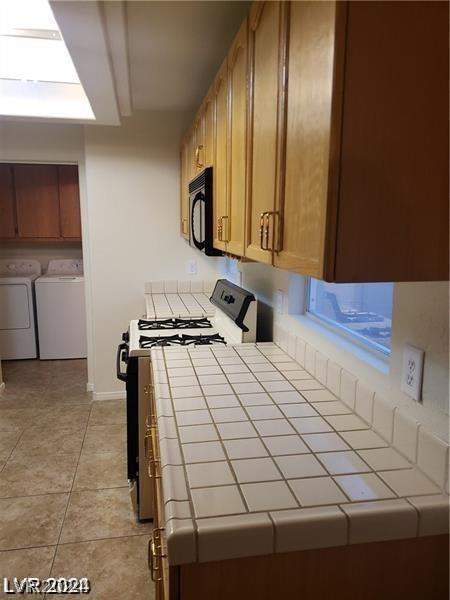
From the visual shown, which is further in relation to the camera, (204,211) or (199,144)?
(199,144)

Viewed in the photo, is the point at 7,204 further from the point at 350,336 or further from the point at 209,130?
the point at 350,336

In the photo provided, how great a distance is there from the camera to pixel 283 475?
102cm

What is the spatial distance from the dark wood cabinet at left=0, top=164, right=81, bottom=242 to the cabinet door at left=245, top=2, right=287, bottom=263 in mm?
3884

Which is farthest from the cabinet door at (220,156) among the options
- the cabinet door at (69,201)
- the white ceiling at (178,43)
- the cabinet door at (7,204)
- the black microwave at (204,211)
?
the cabinet door at (7,204)

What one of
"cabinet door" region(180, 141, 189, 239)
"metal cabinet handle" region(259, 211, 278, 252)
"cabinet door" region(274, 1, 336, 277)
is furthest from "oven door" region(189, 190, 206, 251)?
"cabinet door" region(274, 1, 336, 277)

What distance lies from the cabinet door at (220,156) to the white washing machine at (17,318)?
11.0 ft

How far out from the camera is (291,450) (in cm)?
113

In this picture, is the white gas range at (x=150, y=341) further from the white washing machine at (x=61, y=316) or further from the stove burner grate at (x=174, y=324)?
the white washing machine at (x=61, y=316)

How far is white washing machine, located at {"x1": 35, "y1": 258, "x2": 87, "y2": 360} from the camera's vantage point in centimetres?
470

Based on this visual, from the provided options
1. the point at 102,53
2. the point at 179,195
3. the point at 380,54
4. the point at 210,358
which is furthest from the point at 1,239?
the point at 380,54

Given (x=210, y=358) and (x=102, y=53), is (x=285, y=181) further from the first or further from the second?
(x=102, y=53)

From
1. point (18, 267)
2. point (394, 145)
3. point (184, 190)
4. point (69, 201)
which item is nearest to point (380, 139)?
point (394, 145)

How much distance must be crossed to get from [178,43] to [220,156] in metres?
0.61

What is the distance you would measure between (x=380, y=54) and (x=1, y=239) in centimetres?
491
